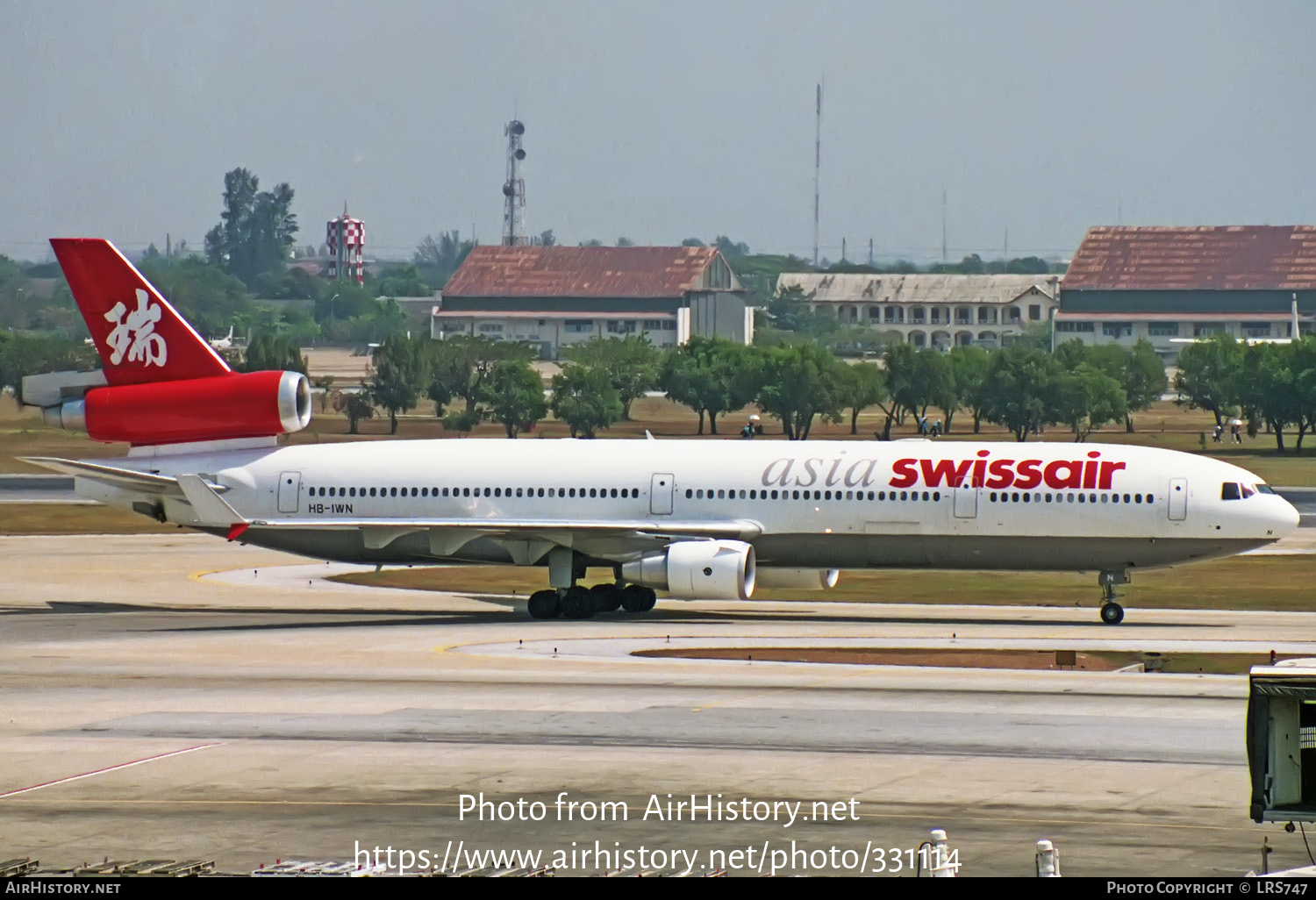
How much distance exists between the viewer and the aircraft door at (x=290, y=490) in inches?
2026

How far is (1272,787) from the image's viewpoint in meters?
20.3

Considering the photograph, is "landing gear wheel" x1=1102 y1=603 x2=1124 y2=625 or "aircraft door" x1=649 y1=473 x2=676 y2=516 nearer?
"landing gear wheel" x1=1102 y1=603 x2=1124 y2=625

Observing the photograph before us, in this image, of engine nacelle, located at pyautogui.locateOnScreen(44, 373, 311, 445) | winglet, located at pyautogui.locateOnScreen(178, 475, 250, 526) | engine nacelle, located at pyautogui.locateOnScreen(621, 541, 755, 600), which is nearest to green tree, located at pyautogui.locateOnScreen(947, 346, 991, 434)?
engine nacelle, located at pyautogui.locateOnScreen(44, 373, 311, 445)

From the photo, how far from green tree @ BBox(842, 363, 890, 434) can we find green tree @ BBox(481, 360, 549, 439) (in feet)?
71.8

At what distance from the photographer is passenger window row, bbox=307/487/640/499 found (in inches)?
1981

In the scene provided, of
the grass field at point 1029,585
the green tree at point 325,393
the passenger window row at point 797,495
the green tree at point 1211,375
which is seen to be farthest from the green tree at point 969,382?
the passenger window row at point 797,495

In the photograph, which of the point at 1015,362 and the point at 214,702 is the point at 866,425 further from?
the point at 214,702

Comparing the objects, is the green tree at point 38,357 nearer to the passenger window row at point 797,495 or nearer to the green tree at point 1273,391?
the green tree at point 1273,391

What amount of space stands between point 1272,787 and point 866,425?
13779 cm

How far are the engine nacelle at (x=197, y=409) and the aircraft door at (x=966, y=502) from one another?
17463mm

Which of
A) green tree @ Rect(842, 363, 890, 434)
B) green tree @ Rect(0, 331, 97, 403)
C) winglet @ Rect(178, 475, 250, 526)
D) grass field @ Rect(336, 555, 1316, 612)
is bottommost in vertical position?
grass field @ Rect(336, 555, 1316, 612)

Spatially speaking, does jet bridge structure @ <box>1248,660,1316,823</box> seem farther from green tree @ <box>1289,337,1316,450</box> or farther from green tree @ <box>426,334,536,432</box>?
green tree @ <box>426,334,536,432</box>

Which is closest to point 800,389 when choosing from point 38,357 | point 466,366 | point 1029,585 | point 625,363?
point 625,363
